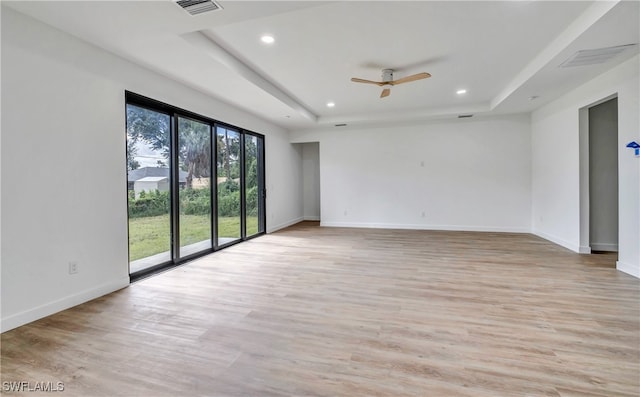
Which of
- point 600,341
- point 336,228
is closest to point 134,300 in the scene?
point 600,341

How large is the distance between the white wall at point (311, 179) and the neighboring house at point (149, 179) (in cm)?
502

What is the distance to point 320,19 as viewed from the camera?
275 centimetres

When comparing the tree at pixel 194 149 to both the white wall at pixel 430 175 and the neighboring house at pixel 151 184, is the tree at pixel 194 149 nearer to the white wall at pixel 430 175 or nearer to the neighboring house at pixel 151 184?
the neighboring house at pixel 151 184

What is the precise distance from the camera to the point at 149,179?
366cm

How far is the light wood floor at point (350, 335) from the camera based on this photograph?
1.66 meters

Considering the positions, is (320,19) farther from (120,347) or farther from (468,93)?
(468,93)

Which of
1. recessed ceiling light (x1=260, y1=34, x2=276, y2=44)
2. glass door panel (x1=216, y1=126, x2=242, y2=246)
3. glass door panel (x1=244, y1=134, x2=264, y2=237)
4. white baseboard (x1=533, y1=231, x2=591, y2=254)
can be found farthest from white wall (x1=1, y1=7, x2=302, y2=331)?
white baseboard (x1=533, y1=231, x2=591, y2=254)

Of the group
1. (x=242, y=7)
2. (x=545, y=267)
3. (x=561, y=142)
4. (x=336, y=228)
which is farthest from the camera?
(x=336, y=228)

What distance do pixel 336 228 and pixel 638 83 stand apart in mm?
5644

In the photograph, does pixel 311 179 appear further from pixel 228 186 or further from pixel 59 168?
pixel 59 168

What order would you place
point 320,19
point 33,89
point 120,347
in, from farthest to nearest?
point 320,19, point 33,89, point 120,347

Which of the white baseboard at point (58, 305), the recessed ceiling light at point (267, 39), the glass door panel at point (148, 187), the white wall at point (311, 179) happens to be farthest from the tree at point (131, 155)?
the white wall at point (311, 179)

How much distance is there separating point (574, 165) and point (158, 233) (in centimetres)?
654

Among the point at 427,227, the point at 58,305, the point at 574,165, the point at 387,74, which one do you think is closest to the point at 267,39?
the point at 387,74
